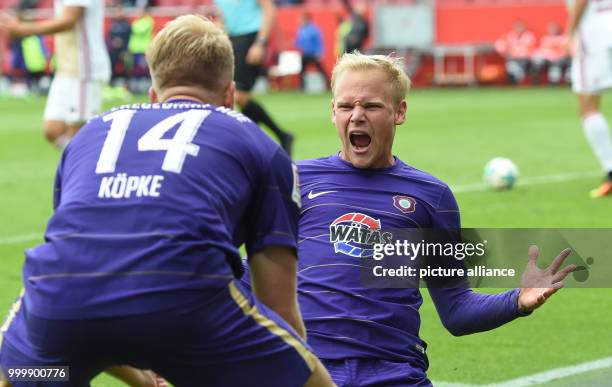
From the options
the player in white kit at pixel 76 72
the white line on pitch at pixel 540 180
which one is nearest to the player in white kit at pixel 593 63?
the white line on pitch at pixel 540 180

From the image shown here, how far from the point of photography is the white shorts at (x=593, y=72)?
A: 35.0 ft

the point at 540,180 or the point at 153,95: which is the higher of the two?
the point at 153,95

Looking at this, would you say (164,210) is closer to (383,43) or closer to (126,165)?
(126,165)

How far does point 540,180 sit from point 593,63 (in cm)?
154

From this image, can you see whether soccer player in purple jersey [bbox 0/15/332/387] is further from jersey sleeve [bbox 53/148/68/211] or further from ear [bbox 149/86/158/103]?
ear [bbox 149/86/158/103]

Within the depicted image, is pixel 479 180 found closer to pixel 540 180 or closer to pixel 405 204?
pixel 540 180

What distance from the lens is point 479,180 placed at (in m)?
11.9

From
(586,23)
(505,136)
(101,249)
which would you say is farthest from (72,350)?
(505,136)

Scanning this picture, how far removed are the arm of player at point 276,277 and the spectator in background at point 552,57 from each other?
92.0ft

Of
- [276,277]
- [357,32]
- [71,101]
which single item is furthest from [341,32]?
[276,277]

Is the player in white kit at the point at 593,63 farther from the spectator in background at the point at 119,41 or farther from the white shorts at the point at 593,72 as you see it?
the spectator in background at the point at 119,41

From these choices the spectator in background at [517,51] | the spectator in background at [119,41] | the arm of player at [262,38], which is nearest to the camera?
the arm of player at [262,38]

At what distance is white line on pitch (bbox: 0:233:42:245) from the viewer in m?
8.71

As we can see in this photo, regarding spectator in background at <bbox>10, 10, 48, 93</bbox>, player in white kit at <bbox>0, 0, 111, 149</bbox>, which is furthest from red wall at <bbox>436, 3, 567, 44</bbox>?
player in white kit at <bbox>0, 0, 111, 149</bbox>
